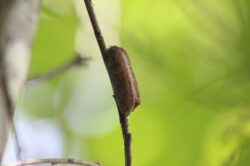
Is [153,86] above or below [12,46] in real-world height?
below

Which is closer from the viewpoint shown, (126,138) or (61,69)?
(126,138)

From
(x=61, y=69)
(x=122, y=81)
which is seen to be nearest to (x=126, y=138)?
(x=122, y=81)

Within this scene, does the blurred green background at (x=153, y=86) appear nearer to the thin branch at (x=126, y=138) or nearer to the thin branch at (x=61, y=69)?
the thin branch at (x=61, y=69)

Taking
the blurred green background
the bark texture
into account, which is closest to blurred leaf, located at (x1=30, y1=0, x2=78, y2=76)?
the blurred green background

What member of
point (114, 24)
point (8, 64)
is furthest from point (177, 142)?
point (8, 64)

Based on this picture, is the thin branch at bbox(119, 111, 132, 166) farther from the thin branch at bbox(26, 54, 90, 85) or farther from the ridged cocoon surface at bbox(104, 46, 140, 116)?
the thin branch at bbox(26, 54, 90, 85)

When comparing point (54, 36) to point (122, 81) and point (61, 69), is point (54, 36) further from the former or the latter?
point (122, 81)

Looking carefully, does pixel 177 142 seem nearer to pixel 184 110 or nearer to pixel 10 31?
pixel 184 110
